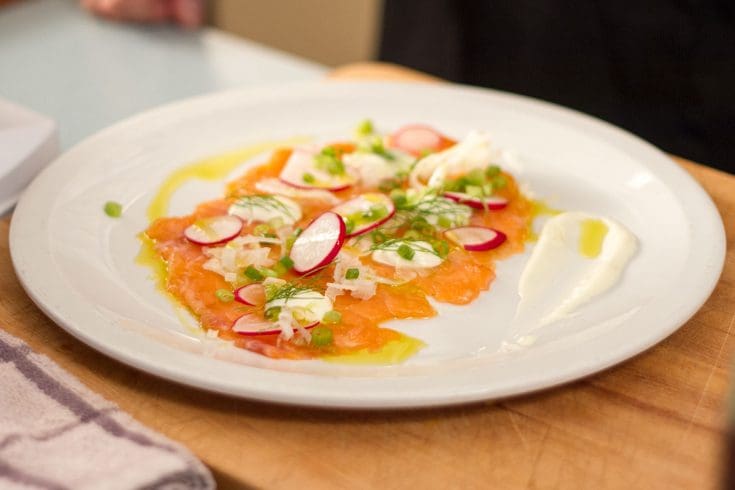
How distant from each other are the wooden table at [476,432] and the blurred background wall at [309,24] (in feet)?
8.14

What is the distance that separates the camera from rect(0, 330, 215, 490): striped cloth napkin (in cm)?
112

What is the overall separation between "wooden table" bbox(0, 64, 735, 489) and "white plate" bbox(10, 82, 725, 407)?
51mm

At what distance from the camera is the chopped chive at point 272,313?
1435 millimetres

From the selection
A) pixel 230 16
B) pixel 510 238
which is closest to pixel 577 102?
pixel 510 238

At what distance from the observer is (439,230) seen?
5.62ft

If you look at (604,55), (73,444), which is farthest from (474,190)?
(604,55)

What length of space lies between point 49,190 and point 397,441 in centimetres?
87

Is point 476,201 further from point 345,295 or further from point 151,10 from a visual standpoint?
point 151,10

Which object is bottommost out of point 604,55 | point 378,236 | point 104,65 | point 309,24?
point 309,24

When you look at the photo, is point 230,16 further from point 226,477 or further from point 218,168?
point 226,477

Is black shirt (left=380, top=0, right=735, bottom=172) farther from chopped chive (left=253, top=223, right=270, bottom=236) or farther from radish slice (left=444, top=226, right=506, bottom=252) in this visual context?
chopped chive (left=253, top=223, right=270, bottom=236)

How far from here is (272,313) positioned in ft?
4.72

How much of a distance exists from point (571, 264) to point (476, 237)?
170mm

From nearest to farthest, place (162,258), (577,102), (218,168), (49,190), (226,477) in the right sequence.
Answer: (226,477)
(162,258)
(49,190)
(218,168)
(577,102)
